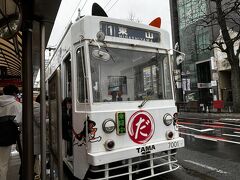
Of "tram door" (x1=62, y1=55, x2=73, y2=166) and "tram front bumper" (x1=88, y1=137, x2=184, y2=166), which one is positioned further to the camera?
"tram door" (x1=62, y1=55, x2=73, y2=166)

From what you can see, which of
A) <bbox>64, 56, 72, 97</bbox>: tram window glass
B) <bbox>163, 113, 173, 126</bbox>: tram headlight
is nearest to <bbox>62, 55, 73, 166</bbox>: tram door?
<bbox>64, 56, 72, 97</bbox>: tram window glass

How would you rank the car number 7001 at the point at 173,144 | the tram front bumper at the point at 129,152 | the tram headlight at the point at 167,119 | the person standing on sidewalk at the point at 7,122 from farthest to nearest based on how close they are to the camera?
the tram headlight at the point at 167,119
the car number 7001 at the point at 173,144
the person standing on sidewalk at the point at 7,122
the tram front bumper at the point at 129,152

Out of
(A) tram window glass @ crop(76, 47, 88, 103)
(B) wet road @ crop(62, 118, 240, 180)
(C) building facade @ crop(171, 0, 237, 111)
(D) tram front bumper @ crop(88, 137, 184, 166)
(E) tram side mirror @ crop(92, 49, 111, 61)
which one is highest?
(C) building facade @ crop(171, 0, 237, 111)

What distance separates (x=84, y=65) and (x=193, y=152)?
4.77 m

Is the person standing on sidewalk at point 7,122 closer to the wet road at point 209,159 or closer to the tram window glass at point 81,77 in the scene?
the tram window glass at point 81,77

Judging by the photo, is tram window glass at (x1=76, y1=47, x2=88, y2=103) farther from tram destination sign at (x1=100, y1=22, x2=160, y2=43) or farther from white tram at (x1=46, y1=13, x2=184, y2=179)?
tram destination sign at (x1=100, y1=22, x2=160, y2=43)

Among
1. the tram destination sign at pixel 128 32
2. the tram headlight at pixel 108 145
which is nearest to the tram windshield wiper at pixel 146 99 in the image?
the tram headlight at pixel 108 145

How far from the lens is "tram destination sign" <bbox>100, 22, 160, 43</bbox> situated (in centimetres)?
483

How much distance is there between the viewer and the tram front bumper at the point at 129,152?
14.0ft

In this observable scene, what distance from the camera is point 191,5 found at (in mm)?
30422

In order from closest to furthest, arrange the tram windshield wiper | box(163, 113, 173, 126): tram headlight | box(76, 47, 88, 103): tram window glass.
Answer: box(76, 47, 88, 103): tram window glass < the tram windshield wiper < box(163, 113, 173, 126): tram headlight

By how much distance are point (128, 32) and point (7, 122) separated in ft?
8.88

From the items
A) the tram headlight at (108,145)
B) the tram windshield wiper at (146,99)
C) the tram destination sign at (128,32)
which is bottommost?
the tram headlight at (108,145)

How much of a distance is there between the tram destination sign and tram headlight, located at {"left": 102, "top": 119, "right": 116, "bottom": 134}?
158cm
